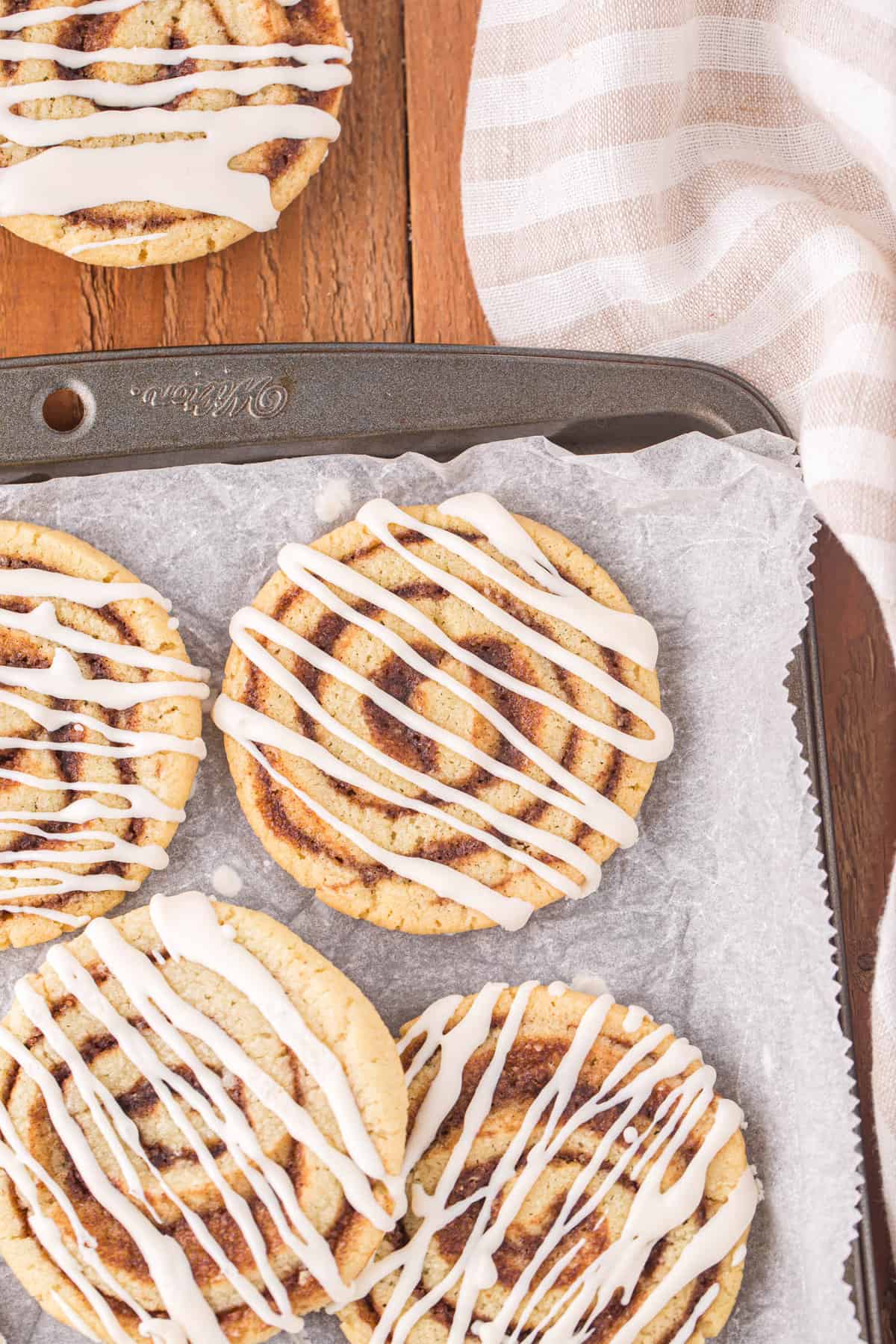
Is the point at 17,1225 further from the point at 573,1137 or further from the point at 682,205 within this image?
the point at 682,205

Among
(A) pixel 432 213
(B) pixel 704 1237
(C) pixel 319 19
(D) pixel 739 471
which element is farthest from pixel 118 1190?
(C) pixel 319 19

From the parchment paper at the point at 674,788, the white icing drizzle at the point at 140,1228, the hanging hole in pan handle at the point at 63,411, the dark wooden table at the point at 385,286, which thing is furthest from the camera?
the dark wooden table at the point at 385,286

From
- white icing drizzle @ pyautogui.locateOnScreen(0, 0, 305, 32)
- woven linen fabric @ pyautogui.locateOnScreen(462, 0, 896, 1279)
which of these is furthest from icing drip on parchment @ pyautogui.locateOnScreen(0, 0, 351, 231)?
woven linen fabric @ pyautogui.locateOnScreen(462, 0, 896, 1279)

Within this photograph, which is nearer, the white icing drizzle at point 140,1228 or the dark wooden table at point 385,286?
the white icing drizzle at point 140,1228

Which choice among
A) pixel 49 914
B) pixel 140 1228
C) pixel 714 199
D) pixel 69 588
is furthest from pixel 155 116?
pixel 140 1228

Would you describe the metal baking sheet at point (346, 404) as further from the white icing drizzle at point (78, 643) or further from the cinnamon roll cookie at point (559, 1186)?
the cinnamon roll cookie at point (559, 1186)

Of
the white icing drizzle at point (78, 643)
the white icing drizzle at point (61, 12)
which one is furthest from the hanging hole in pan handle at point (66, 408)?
the white icing drizzle at point (61, 12)
